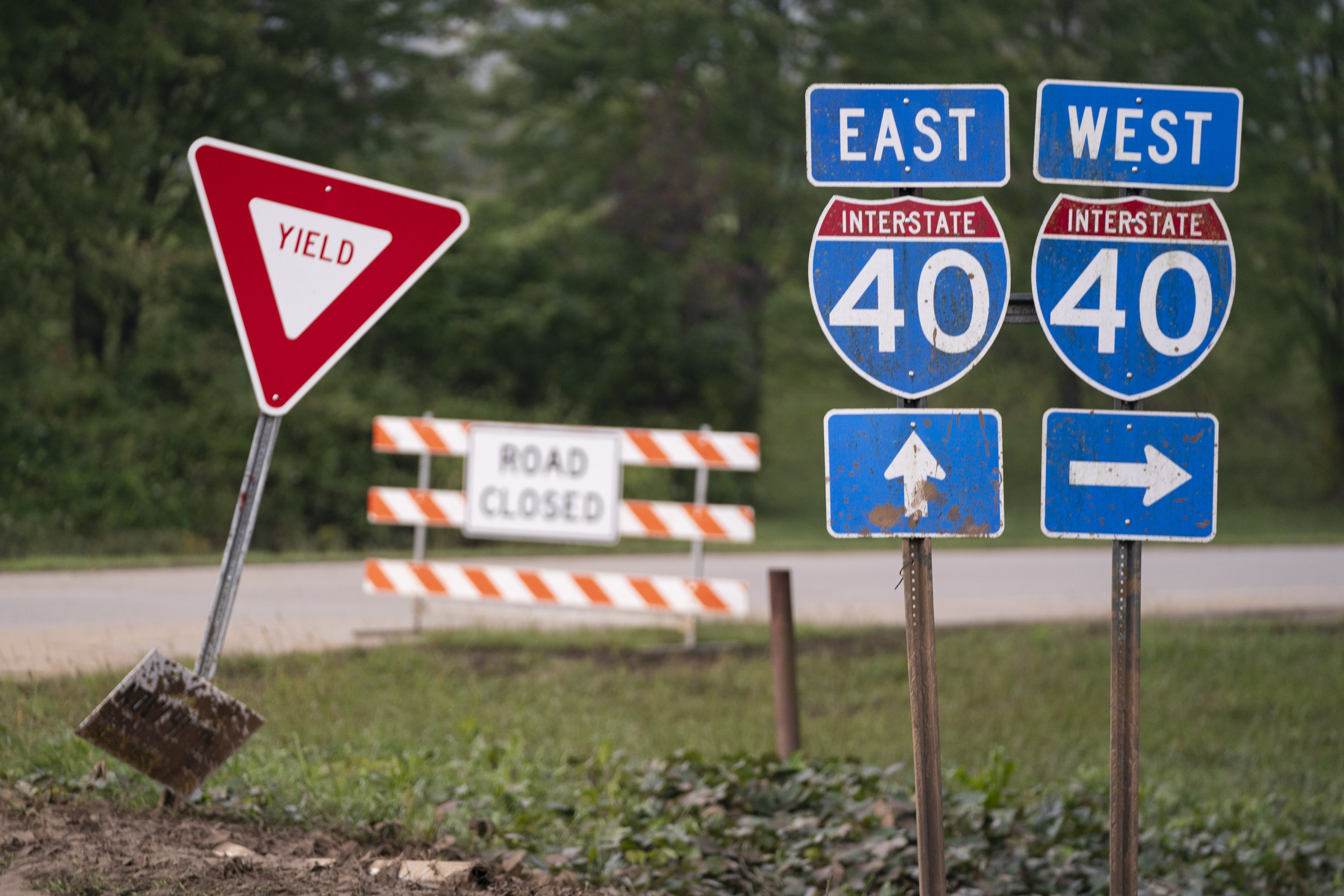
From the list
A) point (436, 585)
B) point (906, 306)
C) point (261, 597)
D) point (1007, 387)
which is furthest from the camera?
point (1007, 387)

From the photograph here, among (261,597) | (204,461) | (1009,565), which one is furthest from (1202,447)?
(204,461)

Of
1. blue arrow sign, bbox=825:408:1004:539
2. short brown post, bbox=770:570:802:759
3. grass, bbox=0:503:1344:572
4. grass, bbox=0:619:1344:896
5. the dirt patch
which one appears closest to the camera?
the dirt patch

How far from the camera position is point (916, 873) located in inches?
170

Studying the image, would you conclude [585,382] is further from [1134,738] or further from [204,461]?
[1134,738]

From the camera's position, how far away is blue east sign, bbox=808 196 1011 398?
10.9 ft

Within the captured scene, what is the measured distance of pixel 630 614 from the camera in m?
9.78

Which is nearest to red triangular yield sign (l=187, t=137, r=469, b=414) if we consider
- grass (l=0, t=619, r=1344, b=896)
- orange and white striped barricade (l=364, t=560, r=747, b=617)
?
grass (l=0, t=619, r=1344, b=896)

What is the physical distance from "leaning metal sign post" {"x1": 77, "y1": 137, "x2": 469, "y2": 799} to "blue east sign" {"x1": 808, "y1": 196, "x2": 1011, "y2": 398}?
49.1 inches

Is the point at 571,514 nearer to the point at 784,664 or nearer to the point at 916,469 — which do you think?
the point at 784,664

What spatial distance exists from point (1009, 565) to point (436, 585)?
7.61 metres

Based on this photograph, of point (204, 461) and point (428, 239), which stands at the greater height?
point (428, 239)

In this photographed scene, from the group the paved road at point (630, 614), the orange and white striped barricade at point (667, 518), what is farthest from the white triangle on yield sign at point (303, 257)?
the orange and white striped barricade at point (667, 518)

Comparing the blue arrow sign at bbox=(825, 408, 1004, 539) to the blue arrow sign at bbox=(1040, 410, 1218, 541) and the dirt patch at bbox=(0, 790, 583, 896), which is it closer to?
the blue arrow sign at bbox=(1040, 410, 1218, 541)

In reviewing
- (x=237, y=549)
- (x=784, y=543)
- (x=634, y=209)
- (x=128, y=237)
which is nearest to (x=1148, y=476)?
(x=237, y=549)
